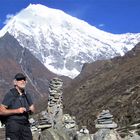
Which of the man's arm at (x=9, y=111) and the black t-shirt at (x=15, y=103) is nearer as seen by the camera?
the man's arm at (x=9, y=111)

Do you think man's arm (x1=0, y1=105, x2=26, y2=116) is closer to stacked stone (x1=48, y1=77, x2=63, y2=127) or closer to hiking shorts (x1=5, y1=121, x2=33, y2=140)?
hiking shorts (x1=5, y1=121, x2=33, y2=140)

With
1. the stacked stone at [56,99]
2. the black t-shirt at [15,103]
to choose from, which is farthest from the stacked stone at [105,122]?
the stacked stone at [56,99]

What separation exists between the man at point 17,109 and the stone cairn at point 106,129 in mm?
3214

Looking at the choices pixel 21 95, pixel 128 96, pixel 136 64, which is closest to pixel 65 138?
pixel 21 95

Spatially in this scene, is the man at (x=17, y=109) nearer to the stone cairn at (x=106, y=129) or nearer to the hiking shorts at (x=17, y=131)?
Result: the hiking shorts at (x=17, y=131)

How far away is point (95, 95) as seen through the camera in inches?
5989

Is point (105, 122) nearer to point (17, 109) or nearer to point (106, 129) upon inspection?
point (106, 129)

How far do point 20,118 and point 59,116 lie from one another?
48.0 feet

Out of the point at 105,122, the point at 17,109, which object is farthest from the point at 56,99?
the point at 17,109

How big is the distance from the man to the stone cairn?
321 centimetres

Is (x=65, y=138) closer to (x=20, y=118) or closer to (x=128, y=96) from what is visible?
(x=20, y=118)

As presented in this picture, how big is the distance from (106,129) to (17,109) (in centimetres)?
422

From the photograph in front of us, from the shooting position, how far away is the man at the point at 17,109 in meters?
13.7

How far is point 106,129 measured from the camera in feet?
56.0
